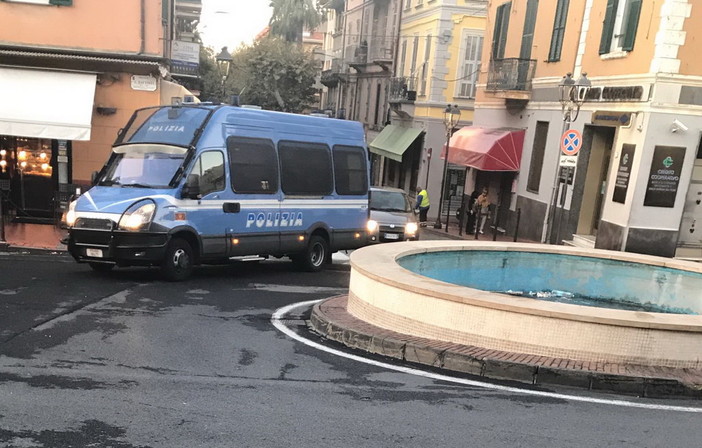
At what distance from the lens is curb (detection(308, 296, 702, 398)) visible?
19.8 feet

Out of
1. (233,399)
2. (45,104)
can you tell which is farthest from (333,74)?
(233,399)

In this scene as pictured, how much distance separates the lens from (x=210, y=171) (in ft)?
36.4

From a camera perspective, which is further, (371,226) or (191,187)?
(371,226)

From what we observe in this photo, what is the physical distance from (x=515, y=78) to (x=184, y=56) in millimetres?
12221

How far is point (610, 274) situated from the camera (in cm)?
1066

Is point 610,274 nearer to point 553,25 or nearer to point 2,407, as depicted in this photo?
point 2,407

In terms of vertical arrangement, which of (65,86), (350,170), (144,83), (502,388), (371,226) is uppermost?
(144,83)

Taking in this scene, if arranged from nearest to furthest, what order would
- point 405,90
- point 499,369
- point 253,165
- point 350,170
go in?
point 499,369 < point 253,165 < point 350,170 < point 405,90

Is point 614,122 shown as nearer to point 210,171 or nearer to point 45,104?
point 210,171

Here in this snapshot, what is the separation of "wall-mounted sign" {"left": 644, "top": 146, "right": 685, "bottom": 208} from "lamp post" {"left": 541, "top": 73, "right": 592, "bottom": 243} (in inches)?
82.8

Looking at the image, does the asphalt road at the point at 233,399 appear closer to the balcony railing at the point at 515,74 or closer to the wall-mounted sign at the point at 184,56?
the wall-mounted sign at the point at 184,56

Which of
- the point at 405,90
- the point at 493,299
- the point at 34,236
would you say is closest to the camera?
the point at 493,299

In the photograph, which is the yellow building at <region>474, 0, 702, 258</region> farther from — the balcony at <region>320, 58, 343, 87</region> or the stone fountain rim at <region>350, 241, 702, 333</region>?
the balcony at <region>320, 58, 343, 87</region>

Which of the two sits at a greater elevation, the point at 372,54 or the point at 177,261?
the point at 372,54
